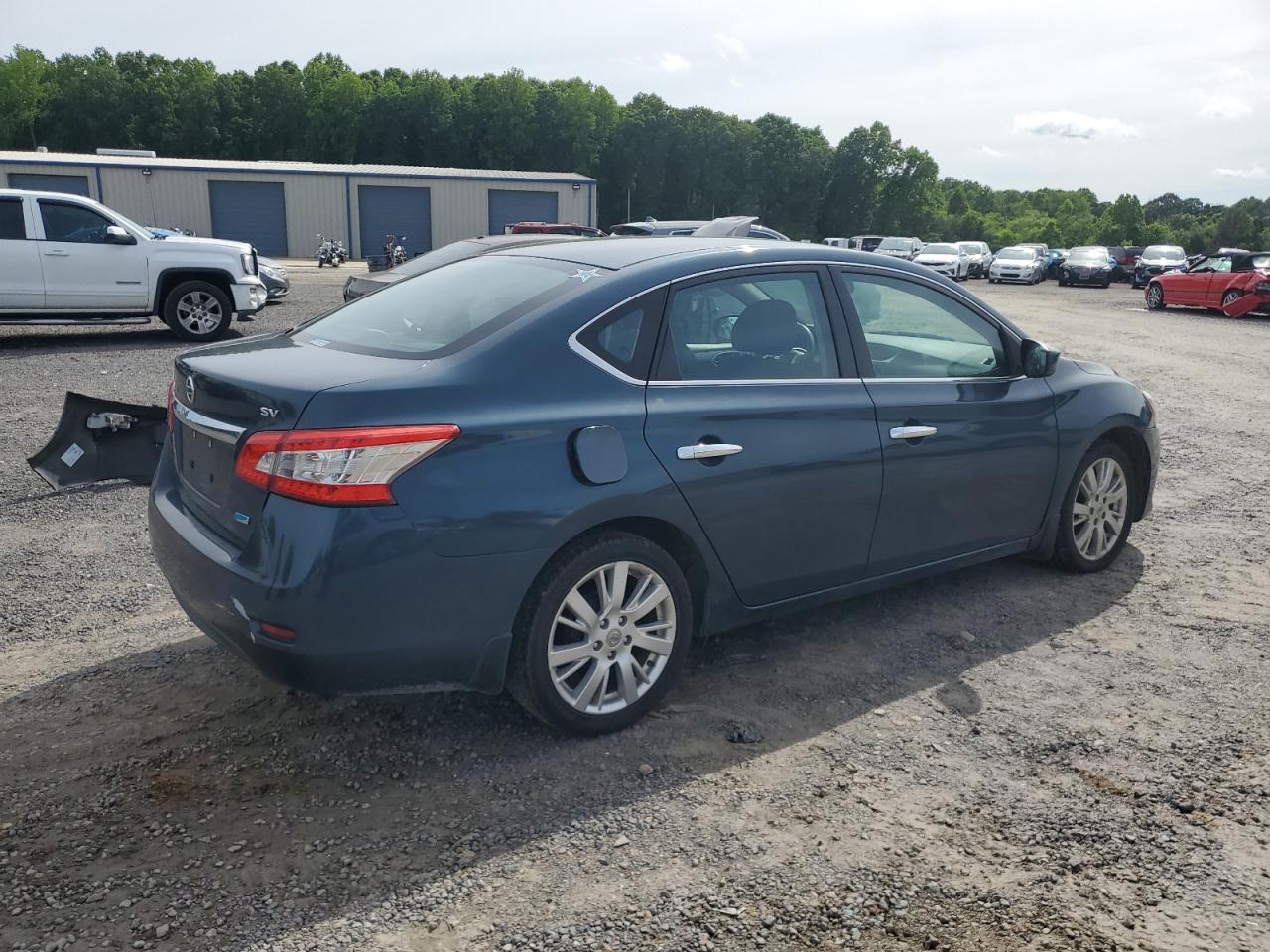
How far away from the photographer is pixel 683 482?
11.6ft

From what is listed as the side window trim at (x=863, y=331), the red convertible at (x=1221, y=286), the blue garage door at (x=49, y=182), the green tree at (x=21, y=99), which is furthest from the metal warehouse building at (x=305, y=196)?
the side window trim at (x=863, y=331)

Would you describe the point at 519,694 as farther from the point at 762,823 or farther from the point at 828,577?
the point at 828,577

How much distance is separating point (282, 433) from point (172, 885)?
125 centimetres

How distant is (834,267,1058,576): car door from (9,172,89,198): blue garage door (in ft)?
131

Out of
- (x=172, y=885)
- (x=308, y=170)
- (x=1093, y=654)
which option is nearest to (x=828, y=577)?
(x=1093, y=654)

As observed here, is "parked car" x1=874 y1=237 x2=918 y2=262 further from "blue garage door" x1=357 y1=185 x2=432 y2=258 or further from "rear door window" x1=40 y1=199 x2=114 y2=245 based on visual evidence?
"rear door window" x1=40 y1=199 x2=114 y2=245

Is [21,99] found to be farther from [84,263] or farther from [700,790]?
Answer: [700,790]

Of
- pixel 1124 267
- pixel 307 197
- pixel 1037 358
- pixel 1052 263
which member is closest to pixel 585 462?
pixel 1037 358

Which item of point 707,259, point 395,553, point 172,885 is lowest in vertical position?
point 172,885

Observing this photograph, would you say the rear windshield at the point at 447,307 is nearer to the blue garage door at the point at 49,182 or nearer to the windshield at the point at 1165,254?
the blue garage door at the point at 49,182

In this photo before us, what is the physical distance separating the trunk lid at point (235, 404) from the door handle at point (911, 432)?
6.32ft

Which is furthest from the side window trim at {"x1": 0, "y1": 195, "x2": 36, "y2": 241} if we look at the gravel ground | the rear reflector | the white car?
the white car

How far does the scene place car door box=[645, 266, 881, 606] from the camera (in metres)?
3.62

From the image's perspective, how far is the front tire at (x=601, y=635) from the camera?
3326mm
